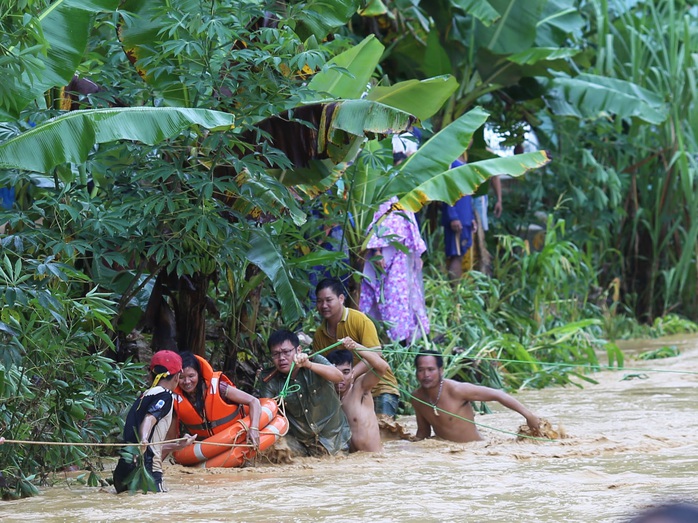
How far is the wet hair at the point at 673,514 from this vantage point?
1383 mm

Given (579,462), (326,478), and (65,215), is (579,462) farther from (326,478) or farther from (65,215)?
(65,215)

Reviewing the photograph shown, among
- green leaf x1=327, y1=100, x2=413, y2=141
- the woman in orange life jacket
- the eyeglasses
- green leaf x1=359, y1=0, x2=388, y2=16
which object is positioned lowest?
the woman in orange life jacket

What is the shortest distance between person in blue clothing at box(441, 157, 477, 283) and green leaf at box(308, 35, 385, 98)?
10.6 feet

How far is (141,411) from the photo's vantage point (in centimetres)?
535

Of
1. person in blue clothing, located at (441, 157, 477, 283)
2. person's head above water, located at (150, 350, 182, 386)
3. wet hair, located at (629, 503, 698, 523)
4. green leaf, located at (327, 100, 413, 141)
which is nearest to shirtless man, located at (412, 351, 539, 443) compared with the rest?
green leaf, located at (327, 100, 413, 141)

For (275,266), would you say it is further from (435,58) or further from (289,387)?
(435,58)

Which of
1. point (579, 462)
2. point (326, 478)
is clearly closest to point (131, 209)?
point (326, 478)

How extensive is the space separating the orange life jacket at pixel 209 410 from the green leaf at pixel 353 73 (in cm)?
225

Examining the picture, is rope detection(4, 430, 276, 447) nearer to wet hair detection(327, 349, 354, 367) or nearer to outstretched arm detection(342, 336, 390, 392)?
wet hair detection(327, 349, 354, 367)

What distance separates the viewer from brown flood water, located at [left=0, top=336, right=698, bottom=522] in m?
4.65

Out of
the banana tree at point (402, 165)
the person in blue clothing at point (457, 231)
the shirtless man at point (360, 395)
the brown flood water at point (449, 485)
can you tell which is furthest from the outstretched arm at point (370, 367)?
the person in blue clothing at point (457, 231)

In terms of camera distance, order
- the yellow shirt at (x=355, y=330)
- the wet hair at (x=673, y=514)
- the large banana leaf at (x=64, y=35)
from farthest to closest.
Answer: the yellow shirt at (x=355, y=330)
the large banana leaf at (x=64, y=35)
the wet hair at (x=673, y=514)

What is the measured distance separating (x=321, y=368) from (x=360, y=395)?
2.00 ft

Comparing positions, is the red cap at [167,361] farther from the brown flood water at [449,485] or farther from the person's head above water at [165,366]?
the brown flood water at [449,485]
